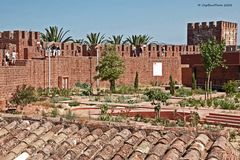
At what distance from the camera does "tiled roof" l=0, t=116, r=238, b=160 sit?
4379 mm

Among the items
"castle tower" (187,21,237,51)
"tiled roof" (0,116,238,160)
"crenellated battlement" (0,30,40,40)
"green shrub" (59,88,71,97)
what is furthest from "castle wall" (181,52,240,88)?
"tiled roof" (0,116,238,160)

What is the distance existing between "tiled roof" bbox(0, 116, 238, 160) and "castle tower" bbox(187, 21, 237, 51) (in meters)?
37.7

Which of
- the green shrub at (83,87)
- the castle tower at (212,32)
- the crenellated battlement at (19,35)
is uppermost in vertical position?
the castle tower at (212,32)

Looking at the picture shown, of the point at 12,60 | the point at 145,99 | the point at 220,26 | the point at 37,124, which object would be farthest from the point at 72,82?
the point at 37,124

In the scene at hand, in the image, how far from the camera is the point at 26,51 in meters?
30.0

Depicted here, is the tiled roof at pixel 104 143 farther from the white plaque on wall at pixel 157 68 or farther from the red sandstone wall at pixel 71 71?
the white plaque on wall at pixel 157 68

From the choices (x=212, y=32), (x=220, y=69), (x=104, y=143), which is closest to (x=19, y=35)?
(x=220, y=69)

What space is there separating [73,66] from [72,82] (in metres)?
1.16

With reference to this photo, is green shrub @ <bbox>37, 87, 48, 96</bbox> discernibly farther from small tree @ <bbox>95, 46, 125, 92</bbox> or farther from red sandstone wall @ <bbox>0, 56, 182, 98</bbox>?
small tree @ <bbox>95, 46, 125, 92</bbox>

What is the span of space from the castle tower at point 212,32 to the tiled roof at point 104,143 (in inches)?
1486

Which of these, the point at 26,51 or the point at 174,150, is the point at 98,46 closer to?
the point at 26,51

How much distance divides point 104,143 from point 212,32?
1591 inches

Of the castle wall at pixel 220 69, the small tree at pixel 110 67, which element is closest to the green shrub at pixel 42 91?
the small tree at pixel 110 67

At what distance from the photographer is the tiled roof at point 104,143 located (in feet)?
14.4
